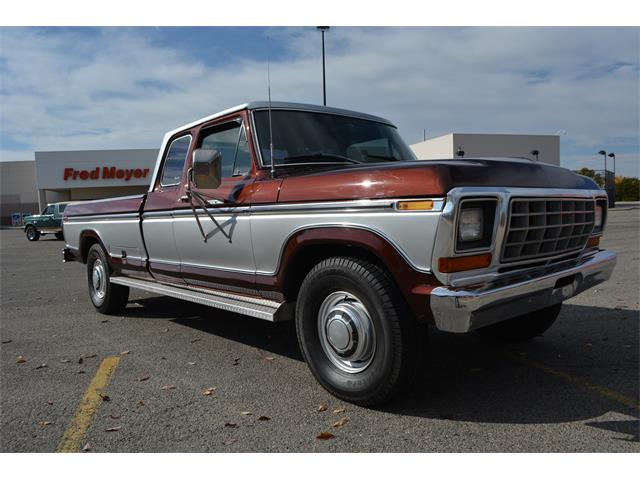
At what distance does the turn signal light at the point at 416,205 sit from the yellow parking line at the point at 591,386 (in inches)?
72.3

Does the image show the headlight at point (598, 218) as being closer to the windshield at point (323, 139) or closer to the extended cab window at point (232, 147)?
the windshield at point (323, 139)

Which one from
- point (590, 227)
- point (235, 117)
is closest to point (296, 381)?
point (235, 117)

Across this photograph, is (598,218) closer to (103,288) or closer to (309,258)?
(309,258)

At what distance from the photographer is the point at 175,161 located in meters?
5.35

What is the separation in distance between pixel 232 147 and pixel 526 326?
9.88 feet

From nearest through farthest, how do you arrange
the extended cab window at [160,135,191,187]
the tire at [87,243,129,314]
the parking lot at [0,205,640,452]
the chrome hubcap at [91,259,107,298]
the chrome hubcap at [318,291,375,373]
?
the parking lot at [0,205,640,452]
the chrome hubcap at [318,291,375,373]
the extended cab window at [160,135,191,187]
the tire at [87,243,129,314]
the chrome hubcap at [91,259,107,298]

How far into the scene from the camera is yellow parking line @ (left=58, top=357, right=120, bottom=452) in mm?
2996

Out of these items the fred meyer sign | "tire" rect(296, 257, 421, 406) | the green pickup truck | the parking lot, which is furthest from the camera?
the fred meyer sign

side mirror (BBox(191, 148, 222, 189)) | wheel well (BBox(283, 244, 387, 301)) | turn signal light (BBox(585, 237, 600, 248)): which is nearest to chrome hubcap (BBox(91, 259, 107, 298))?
side mirror (BBox(191, 148, 222, 189))

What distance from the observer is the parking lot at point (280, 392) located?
295cm

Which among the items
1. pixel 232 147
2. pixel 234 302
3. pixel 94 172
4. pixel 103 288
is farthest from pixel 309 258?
pixel 94 172

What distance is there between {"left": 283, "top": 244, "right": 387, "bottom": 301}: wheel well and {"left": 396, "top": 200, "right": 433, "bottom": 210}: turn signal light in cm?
42

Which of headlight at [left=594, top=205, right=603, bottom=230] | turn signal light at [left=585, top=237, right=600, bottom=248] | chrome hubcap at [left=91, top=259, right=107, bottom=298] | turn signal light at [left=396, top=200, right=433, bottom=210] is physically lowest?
chrome hubcap at [left=91, top=259, right=107, bottom=298]

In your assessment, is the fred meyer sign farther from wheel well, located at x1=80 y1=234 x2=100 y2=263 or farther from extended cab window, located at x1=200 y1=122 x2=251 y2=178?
extended cab window, located at x1=200 y1=122 x2=251 y2=178
